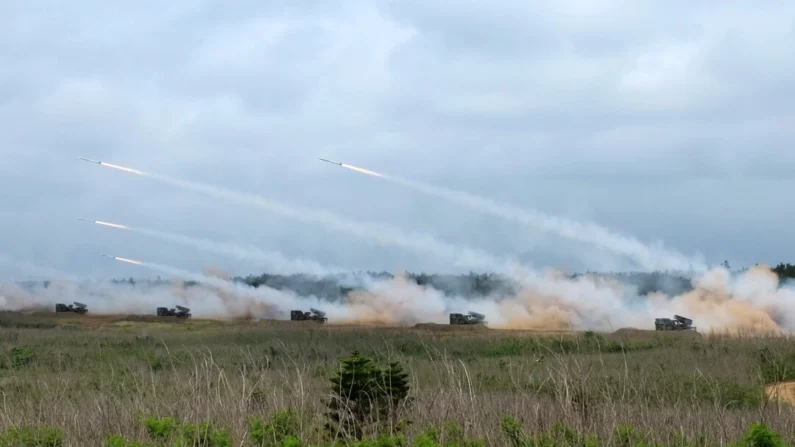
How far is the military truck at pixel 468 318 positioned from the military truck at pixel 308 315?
9903 mm

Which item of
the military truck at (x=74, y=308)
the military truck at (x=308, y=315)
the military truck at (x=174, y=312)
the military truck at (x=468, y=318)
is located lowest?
the military truck at (x=468, y=318)

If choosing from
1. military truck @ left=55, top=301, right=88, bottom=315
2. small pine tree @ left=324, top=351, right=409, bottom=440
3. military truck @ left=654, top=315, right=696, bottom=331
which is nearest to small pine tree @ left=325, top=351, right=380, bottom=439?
small pine tree @ left=324, top=351, right=409, bottom=440

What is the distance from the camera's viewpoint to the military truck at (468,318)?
55.5 meters

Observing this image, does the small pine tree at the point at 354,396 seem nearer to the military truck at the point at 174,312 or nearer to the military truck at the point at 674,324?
the military truck at the point at 674,324

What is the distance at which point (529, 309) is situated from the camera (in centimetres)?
5666

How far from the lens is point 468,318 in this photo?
55.9 meters

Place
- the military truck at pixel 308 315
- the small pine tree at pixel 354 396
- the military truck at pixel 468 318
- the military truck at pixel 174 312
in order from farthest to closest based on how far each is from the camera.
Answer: the military truck at pixel 174 312
the military truck at pixel 308 315
the military truck at pixel 468 318
the small pine tree at pixel 354 396

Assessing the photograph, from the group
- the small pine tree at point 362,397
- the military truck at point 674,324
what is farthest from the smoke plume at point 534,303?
the small pine tree at point 362,397

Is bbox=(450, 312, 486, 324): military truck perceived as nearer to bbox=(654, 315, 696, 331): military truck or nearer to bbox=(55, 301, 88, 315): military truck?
bbox=(654, 315, 696, 331): military truck

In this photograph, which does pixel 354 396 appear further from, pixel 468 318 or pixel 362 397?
pixel 468 318

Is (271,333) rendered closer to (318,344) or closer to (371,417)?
(318,344)

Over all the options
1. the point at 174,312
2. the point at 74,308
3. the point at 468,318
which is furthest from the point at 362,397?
the point at 74,308

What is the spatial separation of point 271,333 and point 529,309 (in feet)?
68.8

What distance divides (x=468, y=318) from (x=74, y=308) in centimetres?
3693
